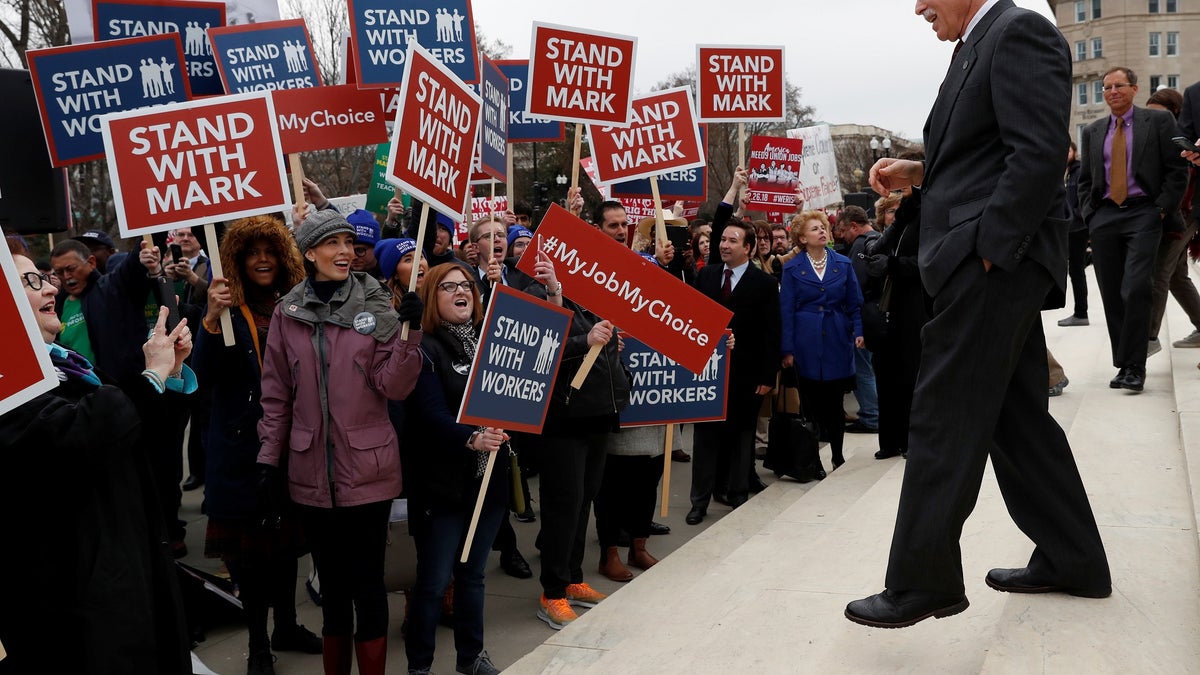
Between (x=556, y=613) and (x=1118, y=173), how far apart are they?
4.91m

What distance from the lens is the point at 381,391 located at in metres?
4.49

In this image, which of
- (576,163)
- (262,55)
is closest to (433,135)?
(576,163)

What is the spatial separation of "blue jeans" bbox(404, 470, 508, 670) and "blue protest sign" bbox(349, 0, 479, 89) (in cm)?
370

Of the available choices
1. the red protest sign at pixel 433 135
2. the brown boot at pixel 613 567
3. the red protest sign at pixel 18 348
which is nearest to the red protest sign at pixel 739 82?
the red protest sign at pixel 433 135

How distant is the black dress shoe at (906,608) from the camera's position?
334cm

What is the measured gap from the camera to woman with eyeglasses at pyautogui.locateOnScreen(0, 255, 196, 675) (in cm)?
328

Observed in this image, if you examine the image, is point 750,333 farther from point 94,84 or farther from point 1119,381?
point 94,84

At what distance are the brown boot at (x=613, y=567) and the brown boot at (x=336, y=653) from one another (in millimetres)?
2382

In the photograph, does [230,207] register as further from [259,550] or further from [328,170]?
[328,170]

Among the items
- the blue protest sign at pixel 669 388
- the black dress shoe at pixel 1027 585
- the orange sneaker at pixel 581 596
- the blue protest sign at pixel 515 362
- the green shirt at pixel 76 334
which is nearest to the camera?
the black dress shoe at pixel 1027 585

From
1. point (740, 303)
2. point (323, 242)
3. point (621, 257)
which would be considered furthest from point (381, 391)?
point (740, 303)

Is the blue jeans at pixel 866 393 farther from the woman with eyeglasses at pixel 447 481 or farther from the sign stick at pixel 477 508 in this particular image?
the sign stick at pixel 477 508

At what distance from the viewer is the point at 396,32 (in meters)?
7.67

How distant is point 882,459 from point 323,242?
549cm
